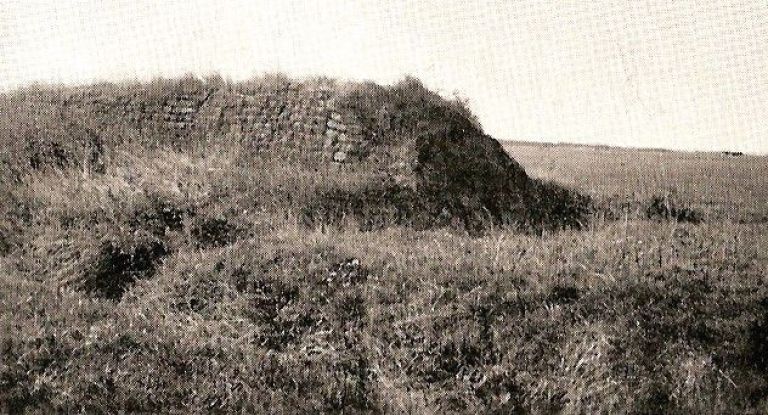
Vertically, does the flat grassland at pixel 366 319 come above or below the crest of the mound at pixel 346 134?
below

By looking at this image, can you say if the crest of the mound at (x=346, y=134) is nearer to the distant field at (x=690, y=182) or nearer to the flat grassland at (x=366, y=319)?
the flat grassland at (x=366, y=319)

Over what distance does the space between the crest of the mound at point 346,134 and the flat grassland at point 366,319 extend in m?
2.07

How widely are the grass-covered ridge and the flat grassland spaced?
2 centimetres

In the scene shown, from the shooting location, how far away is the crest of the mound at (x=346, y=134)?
1209cm

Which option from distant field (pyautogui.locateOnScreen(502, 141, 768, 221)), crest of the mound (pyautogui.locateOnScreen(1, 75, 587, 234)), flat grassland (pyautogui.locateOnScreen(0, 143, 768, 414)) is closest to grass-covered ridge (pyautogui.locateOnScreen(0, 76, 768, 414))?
flat grassland (pyautogui.locateOnScreen(0, 143, 768, 414))

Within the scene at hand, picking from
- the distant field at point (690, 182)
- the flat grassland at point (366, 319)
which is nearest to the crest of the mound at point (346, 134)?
the flat grassland at point (366, 319)

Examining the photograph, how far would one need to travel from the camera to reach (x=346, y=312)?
7211 millimetres

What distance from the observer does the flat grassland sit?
20.0ft

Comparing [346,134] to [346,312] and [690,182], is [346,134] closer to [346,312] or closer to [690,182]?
[346,312]

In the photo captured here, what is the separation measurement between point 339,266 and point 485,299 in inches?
73.5

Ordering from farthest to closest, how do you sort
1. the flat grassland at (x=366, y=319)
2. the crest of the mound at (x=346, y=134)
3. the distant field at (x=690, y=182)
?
1. the distant field at (x=690, y=182)
2. the crest of the mound at (x=346, y=134)
3. the flat grassland at (x=366, y=319)

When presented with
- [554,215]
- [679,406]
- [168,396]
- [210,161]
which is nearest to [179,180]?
[210,161]

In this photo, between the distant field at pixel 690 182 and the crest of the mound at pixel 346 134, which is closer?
the crest of the mound at pixel 346 134

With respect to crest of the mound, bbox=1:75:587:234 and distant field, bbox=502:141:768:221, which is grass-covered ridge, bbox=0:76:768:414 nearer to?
crest of the mound, bbox=1:75:587:234
